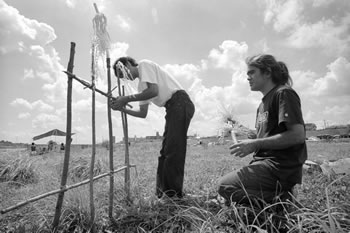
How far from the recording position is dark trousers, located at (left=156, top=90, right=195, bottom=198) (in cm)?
270

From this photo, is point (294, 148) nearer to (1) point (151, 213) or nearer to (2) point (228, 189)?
(2) point (228, 189)

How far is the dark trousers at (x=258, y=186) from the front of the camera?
1981 mm

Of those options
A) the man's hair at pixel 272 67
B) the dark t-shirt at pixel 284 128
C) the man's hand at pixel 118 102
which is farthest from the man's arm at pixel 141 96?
the dark t-shirt at pixel 284 128

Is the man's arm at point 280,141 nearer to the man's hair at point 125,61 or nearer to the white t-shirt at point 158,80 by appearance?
the white t-shirt at point 158,80

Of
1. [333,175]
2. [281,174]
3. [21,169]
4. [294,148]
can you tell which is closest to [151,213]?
[281,174]

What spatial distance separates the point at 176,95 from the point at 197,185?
65.0 inches

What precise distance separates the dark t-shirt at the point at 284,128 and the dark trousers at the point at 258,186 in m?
0.06

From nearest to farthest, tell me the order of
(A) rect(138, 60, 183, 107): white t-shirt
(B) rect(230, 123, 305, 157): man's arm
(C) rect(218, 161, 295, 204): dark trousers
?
(B) rect(230, 123, 305, 157): man's arm < (C) rect(218, 161, 295, 204): dark trousers < (A) rect(138, 60, 183, 107): white t-shirt

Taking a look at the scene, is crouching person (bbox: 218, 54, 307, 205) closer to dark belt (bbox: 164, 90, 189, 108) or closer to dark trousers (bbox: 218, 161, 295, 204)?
dark trousers (bbox: 218, 161, 295, 204)

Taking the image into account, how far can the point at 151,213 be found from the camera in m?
2.17

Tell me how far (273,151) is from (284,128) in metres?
0.23

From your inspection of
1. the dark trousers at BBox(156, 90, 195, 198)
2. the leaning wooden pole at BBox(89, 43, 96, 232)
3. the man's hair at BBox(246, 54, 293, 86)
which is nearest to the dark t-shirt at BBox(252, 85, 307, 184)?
the man's hair at BBox(246, 54, 293, 86)

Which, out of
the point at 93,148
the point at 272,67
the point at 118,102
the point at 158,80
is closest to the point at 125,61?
the point at 158,80

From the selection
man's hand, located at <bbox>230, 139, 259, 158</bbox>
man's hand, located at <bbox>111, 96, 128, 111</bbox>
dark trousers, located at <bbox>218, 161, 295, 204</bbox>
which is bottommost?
dark trousers, located at <bbox>218, 161, 295, 204</bbox>
